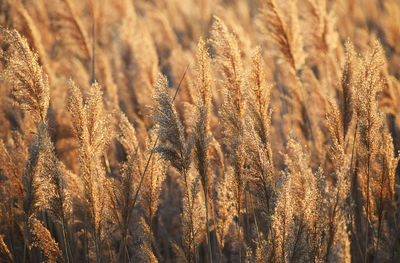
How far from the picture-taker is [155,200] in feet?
7.49

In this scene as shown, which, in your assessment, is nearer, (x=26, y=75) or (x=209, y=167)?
(x=26, y=75)

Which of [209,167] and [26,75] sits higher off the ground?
[26,75]

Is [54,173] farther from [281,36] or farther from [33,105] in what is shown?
[281,36]

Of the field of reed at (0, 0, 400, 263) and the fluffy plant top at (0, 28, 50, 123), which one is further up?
the fluffy plant top at (0, 28, 50, 123)

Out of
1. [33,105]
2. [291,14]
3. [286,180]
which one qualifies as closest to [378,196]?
[286,180]

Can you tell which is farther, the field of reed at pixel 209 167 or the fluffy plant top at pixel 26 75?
the fluffy plant top at pixel 26 75

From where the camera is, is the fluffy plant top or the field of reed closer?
the field of reed

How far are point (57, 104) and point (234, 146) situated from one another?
7.26ft

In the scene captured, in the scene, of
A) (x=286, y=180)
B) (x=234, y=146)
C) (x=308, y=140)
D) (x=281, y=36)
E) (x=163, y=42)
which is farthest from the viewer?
(x=163, y=42)

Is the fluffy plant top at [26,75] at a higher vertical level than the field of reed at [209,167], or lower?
higher

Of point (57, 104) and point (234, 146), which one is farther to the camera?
point (57, 104)

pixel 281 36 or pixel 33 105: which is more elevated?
pixel 281 36

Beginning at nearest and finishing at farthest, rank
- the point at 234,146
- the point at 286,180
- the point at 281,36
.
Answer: the point at 286,180
the point at 234,146
the point at 281,36

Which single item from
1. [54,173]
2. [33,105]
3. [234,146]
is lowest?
[54,173]
